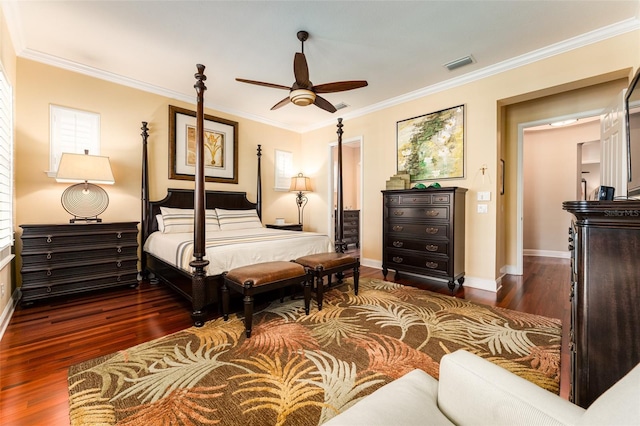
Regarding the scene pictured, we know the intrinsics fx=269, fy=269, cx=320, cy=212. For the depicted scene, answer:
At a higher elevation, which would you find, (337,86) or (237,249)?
(337,86)

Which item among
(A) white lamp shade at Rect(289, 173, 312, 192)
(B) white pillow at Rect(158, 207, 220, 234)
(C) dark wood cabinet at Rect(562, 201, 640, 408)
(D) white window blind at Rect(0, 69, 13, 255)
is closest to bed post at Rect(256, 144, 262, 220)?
(A) white lamp shade at Rect(289, 173, 312, 192)

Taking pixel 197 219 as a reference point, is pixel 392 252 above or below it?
below

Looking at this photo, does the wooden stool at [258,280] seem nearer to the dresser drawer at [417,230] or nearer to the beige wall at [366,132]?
the dresser drawer at [417,230]

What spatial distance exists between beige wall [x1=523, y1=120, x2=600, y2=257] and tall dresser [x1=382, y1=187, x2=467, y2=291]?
3627 millimetres

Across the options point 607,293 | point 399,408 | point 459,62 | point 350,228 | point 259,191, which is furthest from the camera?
point 350,228

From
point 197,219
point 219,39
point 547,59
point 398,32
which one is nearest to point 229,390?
point 197,219

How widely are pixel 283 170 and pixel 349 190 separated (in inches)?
114

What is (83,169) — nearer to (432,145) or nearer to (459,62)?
(432,145)

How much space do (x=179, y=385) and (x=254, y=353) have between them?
1.69 ft

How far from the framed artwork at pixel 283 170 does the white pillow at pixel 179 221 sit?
1.83 meters

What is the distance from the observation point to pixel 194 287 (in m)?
2.43

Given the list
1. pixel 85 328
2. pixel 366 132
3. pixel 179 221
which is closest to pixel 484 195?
pixel 366 132

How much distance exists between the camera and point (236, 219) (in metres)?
4.42

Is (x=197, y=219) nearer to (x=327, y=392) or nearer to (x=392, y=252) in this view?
(x=327, y=392)
